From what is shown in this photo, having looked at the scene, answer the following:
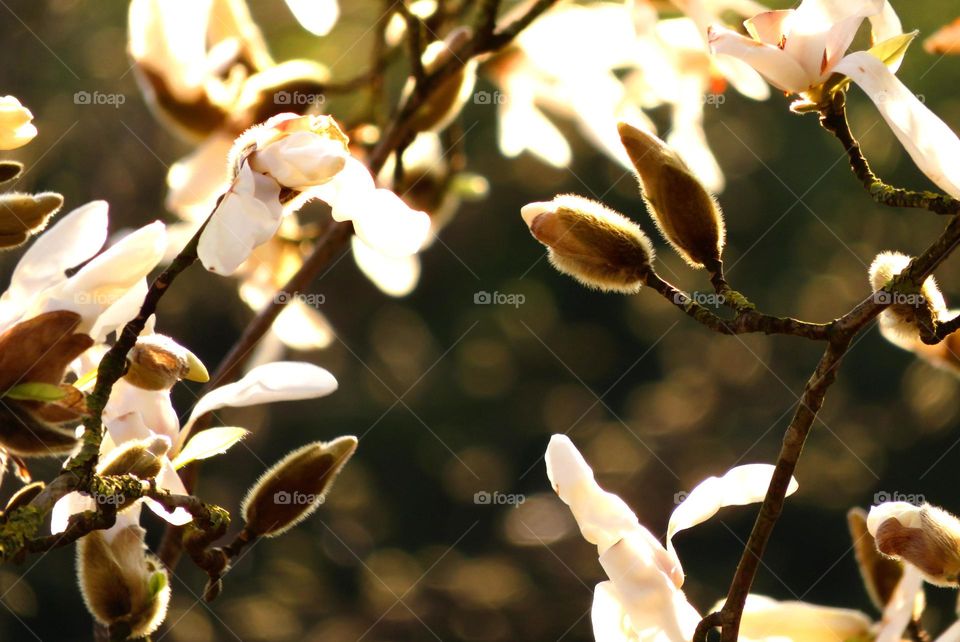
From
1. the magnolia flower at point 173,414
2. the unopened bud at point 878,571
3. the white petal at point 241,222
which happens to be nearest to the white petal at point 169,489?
the magnolia flower at point 173,414

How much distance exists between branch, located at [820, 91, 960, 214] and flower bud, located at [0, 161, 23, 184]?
35 centimetres

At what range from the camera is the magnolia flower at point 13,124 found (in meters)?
0.51

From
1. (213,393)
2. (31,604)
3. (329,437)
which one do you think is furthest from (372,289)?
(213,393)

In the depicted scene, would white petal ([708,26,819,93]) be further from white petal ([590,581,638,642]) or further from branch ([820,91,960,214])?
white petal ([590,581,638,642])

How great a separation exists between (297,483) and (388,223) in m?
0.14

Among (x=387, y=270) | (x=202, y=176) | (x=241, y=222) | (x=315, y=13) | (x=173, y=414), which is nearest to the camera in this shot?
(x=241, y=222)

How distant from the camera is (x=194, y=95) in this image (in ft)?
2.60

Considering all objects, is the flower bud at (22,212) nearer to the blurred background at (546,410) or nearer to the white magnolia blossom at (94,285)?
the white magnolia blossom at (94,285)

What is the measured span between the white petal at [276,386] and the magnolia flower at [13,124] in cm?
14

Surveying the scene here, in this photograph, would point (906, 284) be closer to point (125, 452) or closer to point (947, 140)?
point (947, 140)

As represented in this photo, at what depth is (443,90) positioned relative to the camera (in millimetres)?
807

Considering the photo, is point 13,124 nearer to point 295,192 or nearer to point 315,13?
point 295,192

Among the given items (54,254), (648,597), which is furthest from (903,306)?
(54,254)

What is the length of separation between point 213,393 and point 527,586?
3158 millimetres
